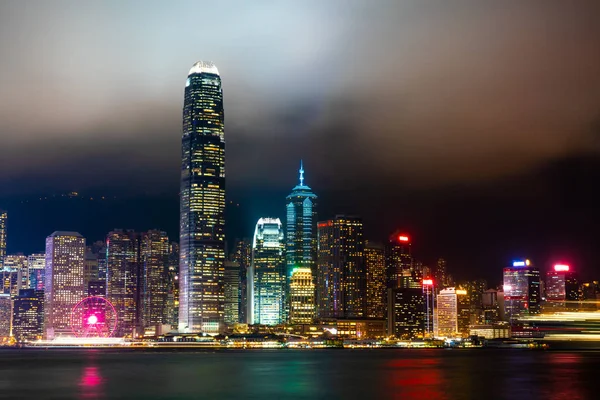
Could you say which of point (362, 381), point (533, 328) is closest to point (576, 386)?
point (362, 381)

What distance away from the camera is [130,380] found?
371 ft

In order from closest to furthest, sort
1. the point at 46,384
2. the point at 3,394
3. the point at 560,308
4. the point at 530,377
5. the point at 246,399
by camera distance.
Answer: the point at 246,399, the point at 3,394, the point at 46,384, the point at 530,377, the point at 560,308

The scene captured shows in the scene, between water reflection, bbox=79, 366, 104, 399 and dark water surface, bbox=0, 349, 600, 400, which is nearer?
dark water surface, bbox=0, 349, 600, 400

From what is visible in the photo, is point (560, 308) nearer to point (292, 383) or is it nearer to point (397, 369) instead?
point (397, 369)

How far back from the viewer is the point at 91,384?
354 ft

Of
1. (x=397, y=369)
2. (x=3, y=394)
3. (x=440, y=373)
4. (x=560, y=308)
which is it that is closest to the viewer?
(x=3, y=394)

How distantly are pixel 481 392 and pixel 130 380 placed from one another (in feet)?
143

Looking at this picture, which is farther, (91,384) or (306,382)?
(306,382)

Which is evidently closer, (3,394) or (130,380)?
(3,394)

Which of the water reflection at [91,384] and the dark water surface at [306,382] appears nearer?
the dark water surface at [306,382]

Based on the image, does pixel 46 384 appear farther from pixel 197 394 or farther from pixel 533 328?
pixel 533 328

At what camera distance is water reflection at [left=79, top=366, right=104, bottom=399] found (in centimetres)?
9425

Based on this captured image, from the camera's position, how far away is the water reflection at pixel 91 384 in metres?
94.2

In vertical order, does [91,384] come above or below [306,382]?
above
